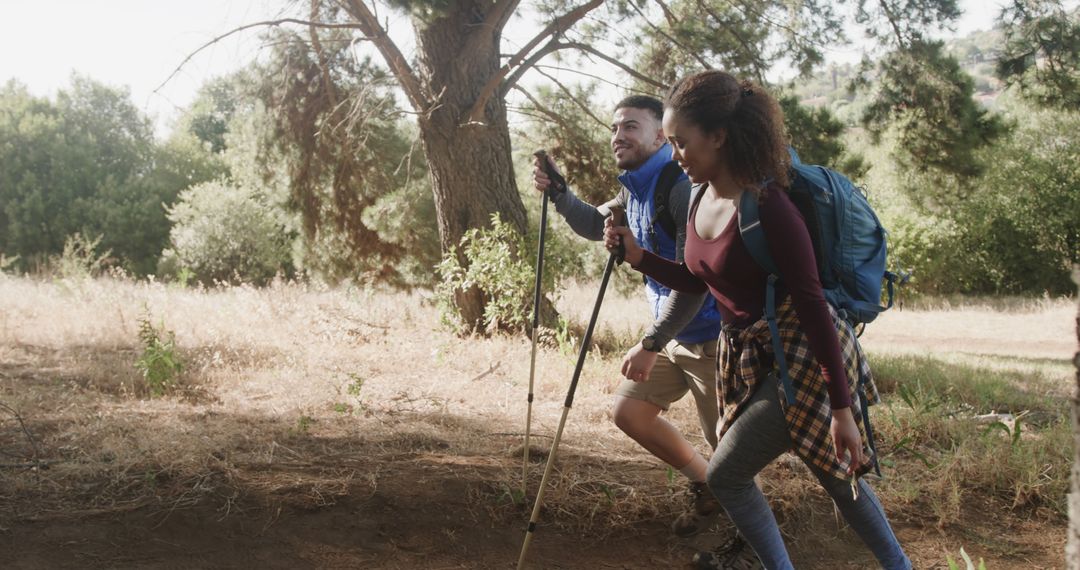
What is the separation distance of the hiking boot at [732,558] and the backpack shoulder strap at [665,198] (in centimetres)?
133

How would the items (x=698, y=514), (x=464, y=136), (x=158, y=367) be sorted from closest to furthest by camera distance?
(x=698, y=514) → (x=158, y=367) → (x=464, y=136)

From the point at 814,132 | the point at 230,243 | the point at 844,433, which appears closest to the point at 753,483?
the point at 844,433

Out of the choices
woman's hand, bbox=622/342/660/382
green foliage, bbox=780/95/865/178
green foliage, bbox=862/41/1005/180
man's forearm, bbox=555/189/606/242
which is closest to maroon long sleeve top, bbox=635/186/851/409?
woman's hand, bbox=622/342/660/382

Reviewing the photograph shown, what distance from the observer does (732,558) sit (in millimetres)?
3217

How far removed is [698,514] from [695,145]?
1811 millimetres

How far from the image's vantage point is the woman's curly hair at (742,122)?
7.11ft

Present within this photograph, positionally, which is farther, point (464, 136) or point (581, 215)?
point (464, 136)

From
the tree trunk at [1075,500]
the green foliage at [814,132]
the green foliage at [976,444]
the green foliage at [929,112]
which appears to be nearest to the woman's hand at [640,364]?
the tree trunk at [1075,500]

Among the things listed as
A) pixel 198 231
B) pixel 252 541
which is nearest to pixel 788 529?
pixel 252 541

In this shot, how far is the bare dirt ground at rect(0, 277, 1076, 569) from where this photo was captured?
3.32 m

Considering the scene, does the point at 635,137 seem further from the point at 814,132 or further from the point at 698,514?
the point at 814,132

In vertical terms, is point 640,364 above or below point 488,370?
above

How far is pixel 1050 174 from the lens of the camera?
61.3 feet

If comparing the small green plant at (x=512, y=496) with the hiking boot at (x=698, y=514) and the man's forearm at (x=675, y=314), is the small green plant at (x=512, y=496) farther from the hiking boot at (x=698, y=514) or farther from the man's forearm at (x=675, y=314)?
the man's forearm at (x=675, y=314)
